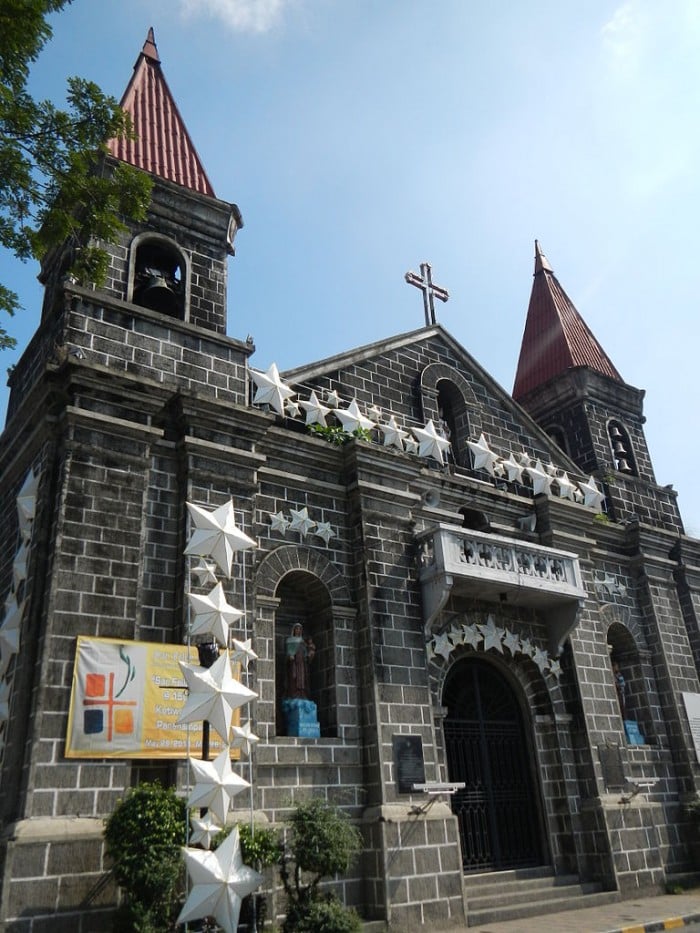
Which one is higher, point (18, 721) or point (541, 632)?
point (541, 632)

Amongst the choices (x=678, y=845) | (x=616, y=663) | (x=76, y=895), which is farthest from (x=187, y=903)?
(x=616, y=663)

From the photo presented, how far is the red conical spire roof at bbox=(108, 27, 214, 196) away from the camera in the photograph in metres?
12.7

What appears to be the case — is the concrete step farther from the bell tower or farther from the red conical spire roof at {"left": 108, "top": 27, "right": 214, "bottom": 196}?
the red conical spire roof at {"left": 108, "top": 27, "right": 214, "bottom": 196}

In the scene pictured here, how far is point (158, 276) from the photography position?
39.4 ft

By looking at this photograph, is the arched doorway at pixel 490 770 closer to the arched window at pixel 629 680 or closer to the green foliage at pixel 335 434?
the arched window at pixel 629 680

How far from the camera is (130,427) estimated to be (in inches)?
398

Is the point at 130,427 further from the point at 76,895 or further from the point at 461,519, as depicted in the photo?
the point at 461,519

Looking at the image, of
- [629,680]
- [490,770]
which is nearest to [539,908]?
[490,770]

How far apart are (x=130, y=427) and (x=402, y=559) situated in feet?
15.3

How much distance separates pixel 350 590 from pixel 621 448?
386 inches

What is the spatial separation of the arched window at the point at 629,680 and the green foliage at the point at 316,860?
8.02 meters

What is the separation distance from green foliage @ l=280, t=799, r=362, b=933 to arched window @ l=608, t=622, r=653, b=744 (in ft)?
26.3

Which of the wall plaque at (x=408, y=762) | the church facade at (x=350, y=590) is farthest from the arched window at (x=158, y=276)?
the wall plaque at (x=408, y=762)

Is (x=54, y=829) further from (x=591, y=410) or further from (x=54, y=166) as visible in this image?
(x=591, y=410)
